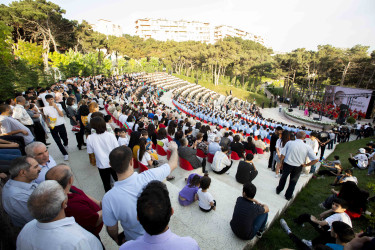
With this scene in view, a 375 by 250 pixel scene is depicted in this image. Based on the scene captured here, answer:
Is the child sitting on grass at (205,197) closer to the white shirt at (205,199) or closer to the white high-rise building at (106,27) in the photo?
the white shirt at (205,199)

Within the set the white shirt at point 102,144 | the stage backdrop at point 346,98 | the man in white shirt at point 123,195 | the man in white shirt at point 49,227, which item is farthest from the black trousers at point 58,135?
the stage backdrop at point 346,98

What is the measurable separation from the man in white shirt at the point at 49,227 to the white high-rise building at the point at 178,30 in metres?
98.6

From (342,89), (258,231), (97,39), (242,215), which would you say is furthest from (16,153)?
(97,39)

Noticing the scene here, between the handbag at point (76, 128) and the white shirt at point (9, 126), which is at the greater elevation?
the white shirt at point (9, 126)

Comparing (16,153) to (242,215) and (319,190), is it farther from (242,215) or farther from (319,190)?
(319,190)

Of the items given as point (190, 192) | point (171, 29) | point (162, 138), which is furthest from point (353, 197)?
point (171, 29)

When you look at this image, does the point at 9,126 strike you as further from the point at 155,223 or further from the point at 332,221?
the point at 332,221

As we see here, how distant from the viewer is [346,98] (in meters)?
23.5

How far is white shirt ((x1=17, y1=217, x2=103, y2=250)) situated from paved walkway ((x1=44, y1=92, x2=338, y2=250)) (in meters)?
1.67

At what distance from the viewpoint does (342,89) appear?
23.9 metres

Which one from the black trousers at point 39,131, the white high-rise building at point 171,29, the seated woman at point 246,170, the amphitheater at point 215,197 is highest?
the white high-rise building at point 171,29

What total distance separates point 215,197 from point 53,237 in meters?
3.18

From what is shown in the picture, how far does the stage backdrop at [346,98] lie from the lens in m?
21.7

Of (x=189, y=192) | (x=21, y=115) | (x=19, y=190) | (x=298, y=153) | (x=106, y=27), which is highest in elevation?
(x=106, y=27)
